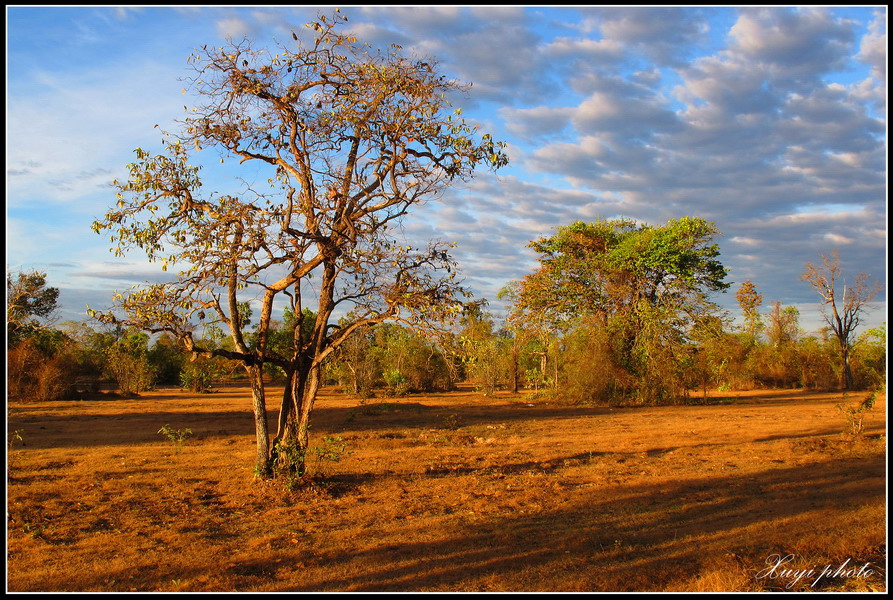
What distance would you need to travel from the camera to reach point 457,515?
29.0 feet

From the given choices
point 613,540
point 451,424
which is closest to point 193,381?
point 451,424

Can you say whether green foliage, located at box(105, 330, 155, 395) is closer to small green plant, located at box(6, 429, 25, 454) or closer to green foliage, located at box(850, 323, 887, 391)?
small green plant, located at box(6, 429, 25, 454)

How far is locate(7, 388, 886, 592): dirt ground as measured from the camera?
20.7 feet

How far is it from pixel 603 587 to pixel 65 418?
22704mm

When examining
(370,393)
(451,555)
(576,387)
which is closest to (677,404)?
(576,387)

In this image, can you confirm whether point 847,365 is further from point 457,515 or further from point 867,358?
point 457,515

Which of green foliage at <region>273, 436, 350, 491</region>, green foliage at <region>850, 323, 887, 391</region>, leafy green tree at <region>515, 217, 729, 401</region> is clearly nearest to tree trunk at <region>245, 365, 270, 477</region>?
green foliage at <region>273, 436, 350, 491</region>

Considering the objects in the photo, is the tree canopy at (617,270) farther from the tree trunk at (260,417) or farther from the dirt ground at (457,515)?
the tree trunk at (260,417)

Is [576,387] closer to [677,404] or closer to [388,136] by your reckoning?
[677,404]

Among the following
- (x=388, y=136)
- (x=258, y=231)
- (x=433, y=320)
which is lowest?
(x=433, y=320)

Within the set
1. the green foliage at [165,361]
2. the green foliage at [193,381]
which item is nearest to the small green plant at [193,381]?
the green foliage at [193,381]

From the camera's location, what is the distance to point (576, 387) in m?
30.7

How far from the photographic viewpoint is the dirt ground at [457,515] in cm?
630

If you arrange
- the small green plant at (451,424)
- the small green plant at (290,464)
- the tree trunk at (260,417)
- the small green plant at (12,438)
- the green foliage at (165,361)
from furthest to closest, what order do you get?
the green foliage at (165,361) < the small green plant at (451,424) < the small green plant at (12,438) < the small green plant at (290,464) < the tree trunk at (260,417)
